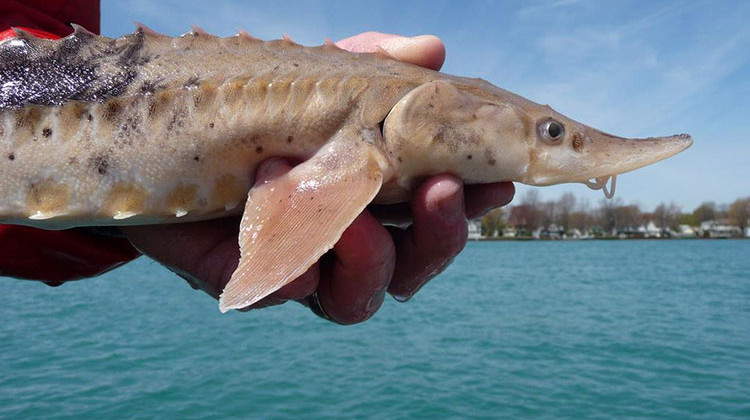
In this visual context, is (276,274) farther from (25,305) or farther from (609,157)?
(25,305)

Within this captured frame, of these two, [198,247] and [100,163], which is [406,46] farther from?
[100,163]

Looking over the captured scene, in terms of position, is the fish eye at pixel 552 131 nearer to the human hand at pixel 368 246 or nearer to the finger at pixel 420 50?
the human hand at pixel 368 246

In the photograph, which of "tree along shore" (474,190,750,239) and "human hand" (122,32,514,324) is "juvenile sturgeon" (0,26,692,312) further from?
"tree along shore" (474,190,750,239)

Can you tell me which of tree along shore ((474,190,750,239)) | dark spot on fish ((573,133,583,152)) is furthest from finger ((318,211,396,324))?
tree along shore ((474,190,750,239))

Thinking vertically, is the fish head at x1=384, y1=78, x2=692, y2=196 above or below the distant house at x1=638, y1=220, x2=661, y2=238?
below

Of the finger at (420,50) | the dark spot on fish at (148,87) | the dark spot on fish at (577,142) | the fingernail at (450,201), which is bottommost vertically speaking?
the fingernail at (450,201)

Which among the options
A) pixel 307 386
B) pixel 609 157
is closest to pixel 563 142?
pixel 609 157

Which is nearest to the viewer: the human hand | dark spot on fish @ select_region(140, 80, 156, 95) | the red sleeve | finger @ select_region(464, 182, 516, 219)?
dark spot on fish @ select_region(140, 80, 156, 95)

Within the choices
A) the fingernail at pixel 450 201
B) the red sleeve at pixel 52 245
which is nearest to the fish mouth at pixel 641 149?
the fingernail at pixel 450 201
